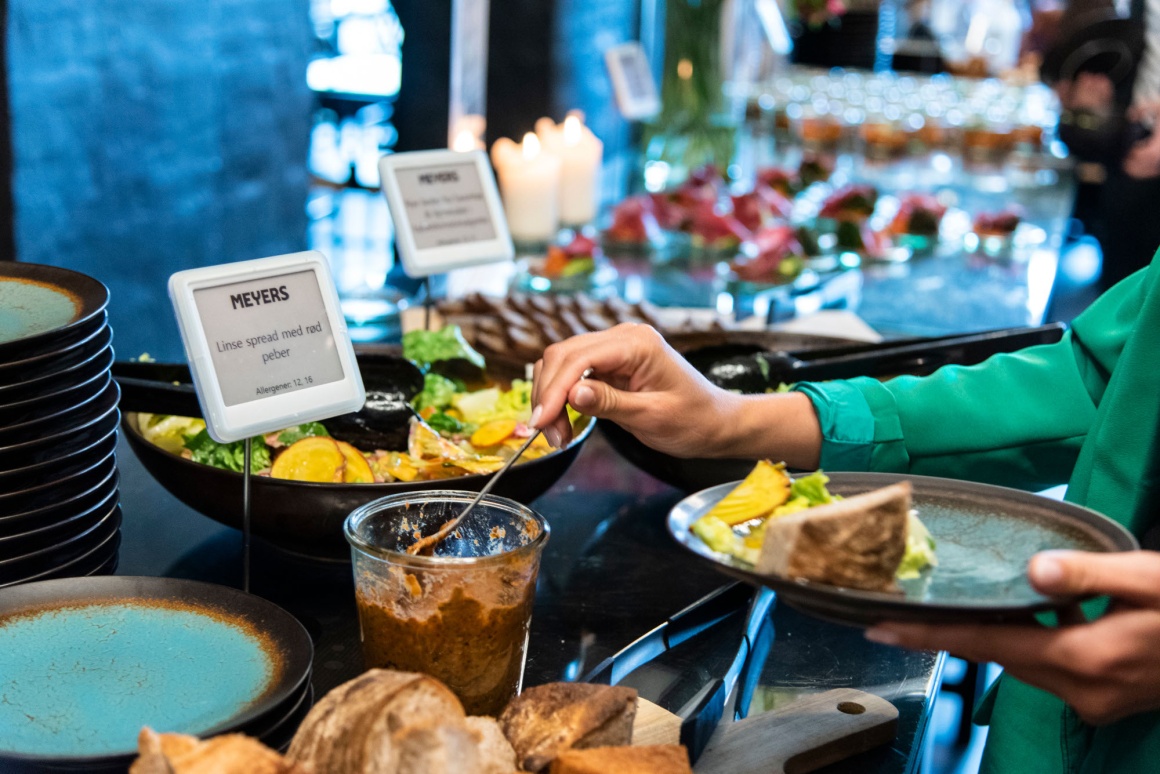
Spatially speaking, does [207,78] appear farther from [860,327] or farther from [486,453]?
[486,453]

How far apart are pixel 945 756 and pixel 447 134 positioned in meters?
3.35

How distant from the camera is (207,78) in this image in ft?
11.2

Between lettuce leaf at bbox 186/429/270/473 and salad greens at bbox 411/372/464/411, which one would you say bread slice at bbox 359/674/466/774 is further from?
salad greens at bbox 411/372/464/411

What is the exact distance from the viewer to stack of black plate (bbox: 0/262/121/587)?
3.71 feet

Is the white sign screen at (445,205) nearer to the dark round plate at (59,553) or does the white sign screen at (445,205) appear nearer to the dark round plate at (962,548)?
the dark round plate at (59,553)

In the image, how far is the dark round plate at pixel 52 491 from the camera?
115 centimetres

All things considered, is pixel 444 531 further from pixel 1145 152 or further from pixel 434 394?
pixel 1145 152

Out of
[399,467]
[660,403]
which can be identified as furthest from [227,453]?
[660,403]

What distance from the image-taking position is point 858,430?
1.47 metres

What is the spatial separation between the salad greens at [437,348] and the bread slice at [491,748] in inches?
40.0

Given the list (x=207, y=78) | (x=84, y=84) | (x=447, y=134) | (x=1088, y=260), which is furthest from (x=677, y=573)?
(x=1088, y=260)

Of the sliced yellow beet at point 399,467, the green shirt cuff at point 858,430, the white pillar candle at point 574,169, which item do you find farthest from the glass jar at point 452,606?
the white pillar candle at point 574,169

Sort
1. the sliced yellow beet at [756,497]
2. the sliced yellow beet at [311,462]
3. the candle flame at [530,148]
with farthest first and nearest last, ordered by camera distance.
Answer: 1. the candle flame at [530,148]
2. the sliced yellow beet at [311,462]
3. the sliced yellow beet at [756,497]

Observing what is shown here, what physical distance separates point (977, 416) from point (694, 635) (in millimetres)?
488
